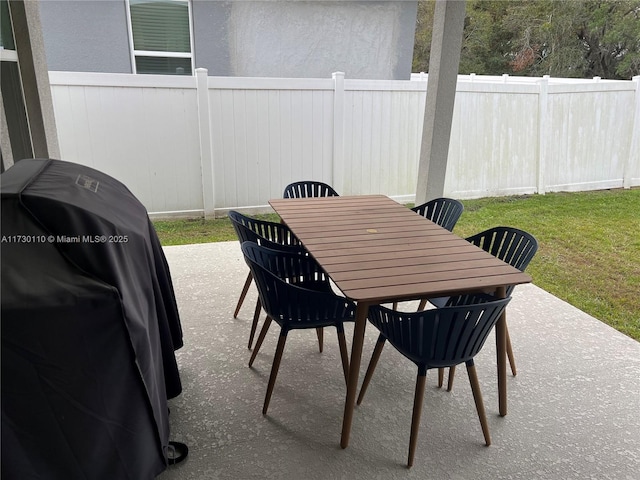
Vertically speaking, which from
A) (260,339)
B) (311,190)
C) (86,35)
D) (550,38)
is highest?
(550,38)

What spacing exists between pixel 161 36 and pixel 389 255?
5.28m

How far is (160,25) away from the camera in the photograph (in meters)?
6.00

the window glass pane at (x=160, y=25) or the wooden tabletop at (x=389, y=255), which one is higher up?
the window glass pane at (x=160, y=25)

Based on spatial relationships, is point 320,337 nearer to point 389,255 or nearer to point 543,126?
point 389,255

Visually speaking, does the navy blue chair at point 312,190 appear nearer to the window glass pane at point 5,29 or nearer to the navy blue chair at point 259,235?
the navy blue chair at point 259,235

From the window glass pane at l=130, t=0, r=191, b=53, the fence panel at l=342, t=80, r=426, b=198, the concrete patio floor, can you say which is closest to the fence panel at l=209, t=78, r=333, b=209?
the fence panel at l=342, t=80, r=426, b=198

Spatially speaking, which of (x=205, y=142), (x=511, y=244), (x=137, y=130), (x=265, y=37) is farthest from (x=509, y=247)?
(x=265, y=37)

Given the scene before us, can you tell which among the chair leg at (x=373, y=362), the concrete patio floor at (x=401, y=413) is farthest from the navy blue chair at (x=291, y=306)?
the concrete patio floor at (x=401, y=413)

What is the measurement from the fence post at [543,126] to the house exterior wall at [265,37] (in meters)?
2.05

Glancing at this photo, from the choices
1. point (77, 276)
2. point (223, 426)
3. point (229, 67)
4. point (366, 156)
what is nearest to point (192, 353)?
point (223, 426)

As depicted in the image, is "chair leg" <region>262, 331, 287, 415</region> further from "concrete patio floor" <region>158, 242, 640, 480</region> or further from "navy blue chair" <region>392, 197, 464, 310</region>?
"navy blue chair" <region>392, 197, 464, 310</region>

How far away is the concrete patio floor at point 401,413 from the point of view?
189 centimetres

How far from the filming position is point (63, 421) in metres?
1.32

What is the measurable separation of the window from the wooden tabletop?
4087 mm
